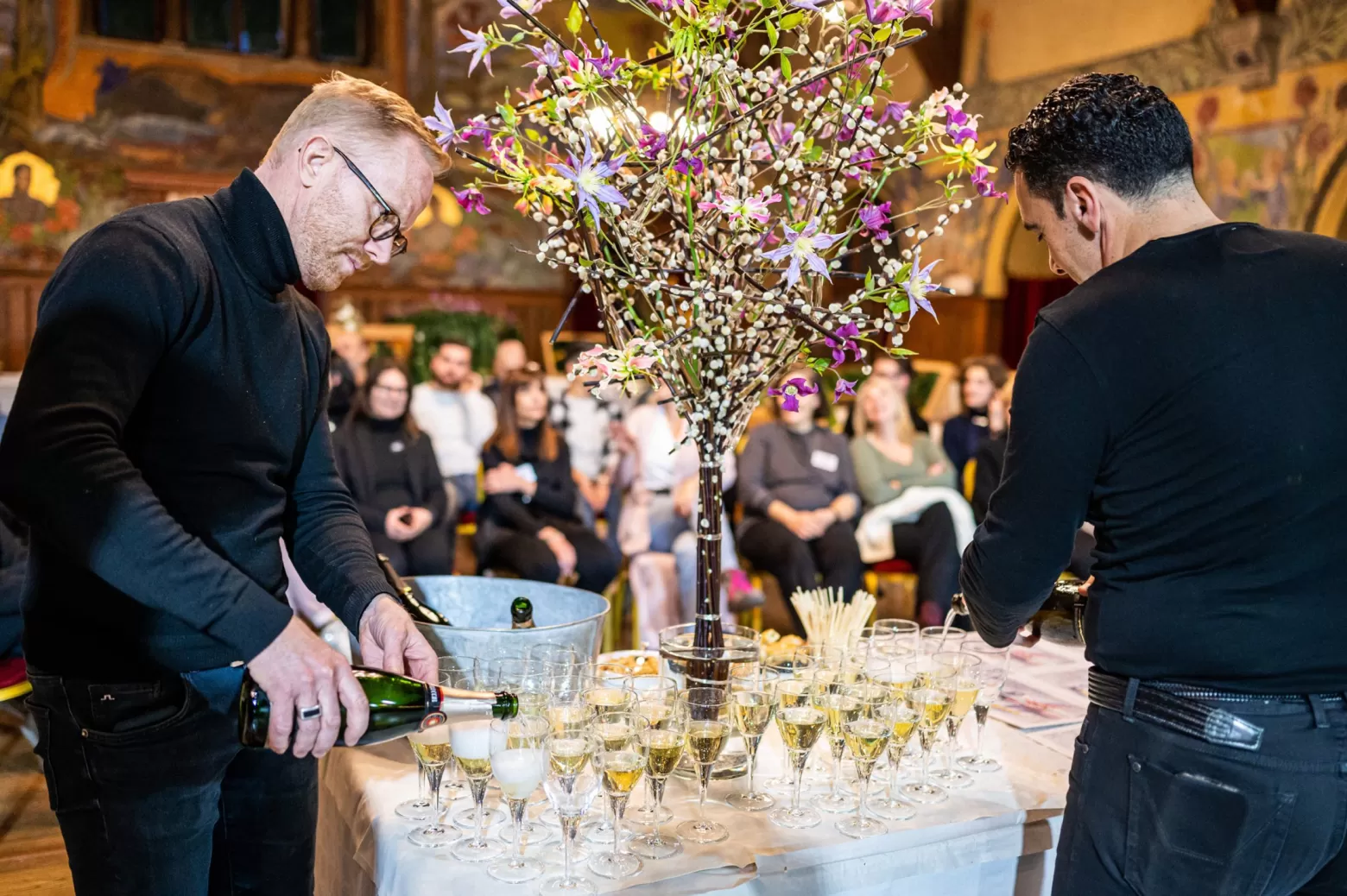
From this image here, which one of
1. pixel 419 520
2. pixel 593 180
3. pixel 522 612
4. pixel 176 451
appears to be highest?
pixel 593 180

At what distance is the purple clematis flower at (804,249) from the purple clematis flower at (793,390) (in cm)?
20

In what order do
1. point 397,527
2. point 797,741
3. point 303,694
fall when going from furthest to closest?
point 397,527 < point 797,741 < point 303,694

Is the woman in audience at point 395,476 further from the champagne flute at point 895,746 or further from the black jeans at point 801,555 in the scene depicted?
the champagne flute at point 895,746

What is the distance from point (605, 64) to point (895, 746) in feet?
3.23

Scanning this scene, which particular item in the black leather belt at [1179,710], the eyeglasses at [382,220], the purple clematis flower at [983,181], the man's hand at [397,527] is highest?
the purple clematis flower at [983,181]

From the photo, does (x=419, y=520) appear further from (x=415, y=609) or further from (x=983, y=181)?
(x=983, y=181)

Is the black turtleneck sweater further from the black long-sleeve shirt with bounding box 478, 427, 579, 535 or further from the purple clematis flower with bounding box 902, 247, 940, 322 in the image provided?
the black long-sleeve shirt with bounding box 478, 427, 579, 535

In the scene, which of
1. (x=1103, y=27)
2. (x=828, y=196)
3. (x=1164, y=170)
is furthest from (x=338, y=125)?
(x=1103, y=27)

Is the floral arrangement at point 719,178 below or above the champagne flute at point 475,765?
above

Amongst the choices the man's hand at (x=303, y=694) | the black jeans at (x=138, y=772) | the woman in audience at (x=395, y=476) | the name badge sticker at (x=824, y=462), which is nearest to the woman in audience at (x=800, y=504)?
the name badge sticker at (x=824, y=462)

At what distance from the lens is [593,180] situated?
1381mm

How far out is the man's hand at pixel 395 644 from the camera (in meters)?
1.40

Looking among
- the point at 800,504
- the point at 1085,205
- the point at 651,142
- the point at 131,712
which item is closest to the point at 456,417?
the point at 800,504

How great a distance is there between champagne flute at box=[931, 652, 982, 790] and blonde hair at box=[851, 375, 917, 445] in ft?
10.7
